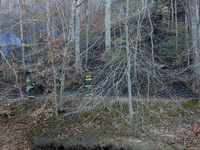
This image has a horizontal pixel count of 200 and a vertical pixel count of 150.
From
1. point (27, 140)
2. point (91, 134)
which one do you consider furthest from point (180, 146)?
point (27, 140)

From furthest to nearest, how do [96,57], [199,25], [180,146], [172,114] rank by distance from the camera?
[96,57] < [172,114] < [199,25] < [180,146]

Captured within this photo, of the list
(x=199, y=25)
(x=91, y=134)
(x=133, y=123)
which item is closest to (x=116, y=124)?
(x=133, y=123)

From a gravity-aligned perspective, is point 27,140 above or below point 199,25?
below

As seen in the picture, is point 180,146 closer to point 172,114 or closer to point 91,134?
point 172,114

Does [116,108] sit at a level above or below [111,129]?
above

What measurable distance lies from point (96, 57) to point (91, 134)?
9751 millimetres

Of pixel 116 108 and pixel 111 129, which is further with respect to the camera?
pixel 111 129

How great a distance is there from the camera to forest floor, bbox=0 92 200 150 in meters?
6.79

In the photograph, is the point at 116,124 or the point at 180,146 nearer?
the point at 180,146

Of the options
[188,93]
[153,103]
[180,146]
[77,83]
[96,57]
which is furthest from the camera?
[96,57]

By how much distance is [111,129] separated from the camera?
26.0 ft

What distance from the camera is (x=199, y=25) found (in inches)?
289

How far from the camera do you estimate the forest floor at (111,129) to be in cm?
679

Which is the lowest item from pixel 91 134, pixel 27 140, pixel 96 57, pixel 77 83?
pixel 27 140
